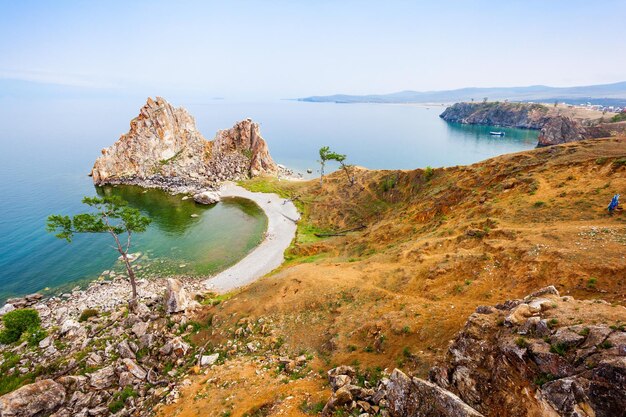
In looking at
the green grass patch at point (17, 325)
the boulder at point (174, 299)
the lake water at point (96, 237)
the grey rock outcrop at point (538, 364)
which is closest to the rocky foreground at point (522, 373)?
the grey rock outcrop at point (538, 364)

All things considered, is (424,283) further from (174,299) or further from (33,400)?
(33,400)

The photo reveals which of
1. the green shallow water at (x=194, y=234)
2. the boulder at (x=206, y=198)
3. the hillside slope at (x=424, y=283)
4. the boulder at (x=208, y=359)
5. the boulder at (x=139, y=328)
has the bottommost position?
the green shallow water at (x=194, y=234)

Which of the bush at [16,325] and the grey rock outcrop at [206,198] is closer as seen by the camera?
the bush at [16,325]

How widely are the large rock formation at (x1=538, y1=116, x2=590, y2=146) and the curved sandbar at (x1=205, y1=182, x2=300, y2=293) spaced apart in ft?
482

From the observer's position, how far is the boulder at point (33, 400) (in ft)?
72.8

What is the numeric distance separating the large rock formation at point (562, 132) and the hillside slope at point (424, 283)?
133m

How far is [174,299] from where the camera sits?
111ft

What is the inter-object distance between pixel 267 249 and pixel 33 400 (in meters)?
37.6

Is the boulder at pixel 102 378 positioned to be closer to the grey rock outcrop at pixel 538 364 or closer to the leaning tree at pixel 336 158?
the grey rock outcrop at pixel 538 364

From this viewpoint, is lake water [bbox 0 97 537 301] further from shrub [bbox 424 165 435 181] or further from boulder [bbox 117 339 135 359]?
shrub [bbox 424 165 435 181]

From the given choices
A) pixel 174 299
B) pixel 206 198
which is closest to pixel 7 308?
pixel 174 299

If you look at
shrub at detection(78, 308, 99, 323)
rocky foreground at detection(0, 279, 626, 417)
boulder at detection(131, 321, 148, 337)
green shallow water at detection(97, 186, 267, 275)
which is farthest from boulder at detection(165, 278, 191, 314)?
green shallow water at detection(97, 186, 267, 275)

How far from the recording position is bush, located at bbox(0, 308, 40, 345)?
32.1 metres

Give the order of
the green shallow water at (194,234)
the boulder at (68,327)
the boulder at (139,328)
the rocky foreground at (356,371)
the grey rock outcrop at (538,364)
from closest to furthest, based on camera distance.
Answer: the grey rock outcrop at (538,364) → the rocky foreground at (356,371) → the boulder at (139,328) → the boulder at (68,327) → the green shallow water at (194,234)
